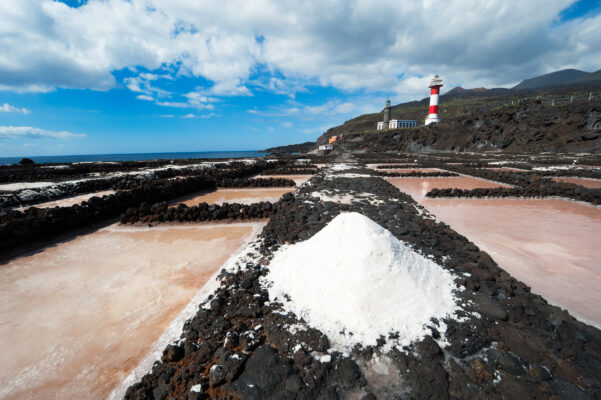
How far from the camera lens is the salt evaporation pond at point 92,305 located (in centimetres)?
215

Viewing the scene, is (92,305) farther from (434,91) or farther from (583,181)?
(434,91)

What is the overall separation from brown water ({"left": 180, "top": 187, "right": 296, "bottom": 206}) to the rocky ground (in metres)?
6.61

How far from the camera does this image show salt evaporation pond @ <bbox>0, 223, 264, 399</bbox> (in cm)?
215

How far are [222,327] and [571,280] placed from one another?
4.71m

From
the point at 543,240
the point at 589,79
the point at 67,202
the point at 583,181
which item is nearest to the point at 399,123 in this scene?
the point at 583,181

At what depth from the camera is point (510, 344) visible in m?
2.09

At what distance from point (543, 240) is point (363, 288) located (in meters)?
4.74

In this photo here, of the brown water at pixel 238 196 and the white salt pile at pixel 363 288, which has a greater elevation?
the white salt pile at pixel 363 288

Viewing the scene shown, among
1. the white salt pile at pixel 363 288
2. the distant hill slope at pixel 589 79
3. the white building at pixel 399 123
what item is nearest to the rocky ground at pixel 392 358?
the white salt pile at pixel 363 288

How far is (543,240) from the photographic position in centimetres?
479

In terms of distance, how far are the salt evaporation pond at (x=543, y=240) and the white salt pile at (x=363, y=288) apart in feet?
5.14

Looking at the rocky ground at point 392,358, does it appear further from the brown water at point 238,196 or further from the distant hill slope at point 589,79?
the distant hill slope at point 589,79

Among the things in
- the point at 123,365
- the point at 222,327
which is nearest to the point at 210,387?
the point at 222,327

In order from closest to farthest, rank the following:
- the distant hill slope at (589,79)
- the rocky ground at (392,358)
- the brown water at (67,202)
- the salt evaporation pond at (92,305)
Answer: the rocky ground at (392,358) → the salt evaporation pond at (92,305) → the brown water at (67,202) → the distant hill slope at (589,79)
